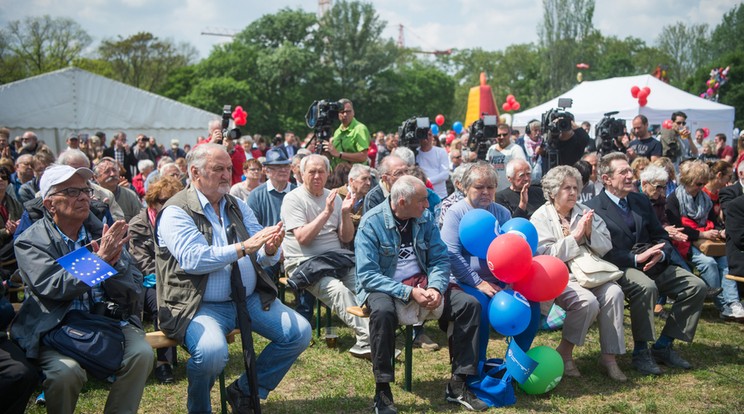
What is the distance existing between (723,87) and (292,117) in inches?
1145

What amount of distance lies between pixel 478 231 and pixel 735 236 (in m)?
2.54

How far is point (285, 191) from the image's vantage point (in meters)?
5.78

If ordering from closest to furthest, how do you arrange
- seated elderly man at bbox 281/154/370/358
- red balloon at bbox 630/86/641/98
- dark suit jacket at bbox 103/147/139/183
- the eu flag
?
the eu flag < seated elderly man at bbox 281/154/370/358 < dark suit jacket at bbox 103/147/139/183 < red balloon at bbox 630/86/641/98

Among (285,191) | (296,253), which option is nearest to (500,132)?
(285,191)

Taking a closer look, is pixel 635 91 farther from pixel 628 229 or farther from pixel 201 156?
pixel 201 156

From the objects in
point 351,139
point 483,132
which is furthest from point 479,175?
point 483,132

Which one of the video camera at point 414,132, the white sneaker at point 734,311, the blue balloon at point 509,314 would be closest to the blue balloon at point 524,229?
the blue balloon at point 509,314

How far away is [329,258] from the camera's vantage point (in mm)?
4770

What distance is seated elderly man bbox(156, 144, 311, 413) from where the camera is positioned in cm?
319

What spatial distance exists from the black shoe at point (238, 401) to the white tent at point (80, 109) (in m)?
19.9

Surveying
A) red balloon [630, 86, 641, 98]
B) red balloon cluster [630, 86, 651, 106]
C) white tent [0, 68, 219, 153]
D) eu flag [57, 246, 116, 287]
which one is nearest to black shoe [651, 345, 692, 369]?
eu flag [57, 246, 116, 287]

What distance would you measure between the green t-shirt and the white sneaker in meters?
4.22

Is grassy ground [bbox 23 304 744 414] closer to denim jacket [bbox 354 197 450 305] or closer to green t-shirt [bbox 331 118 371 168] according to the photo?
denim jacket [bbox 354 197 450 305]

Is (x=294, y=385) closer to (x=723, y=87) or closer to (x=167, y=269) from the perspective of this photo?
(x=167, y=269)
